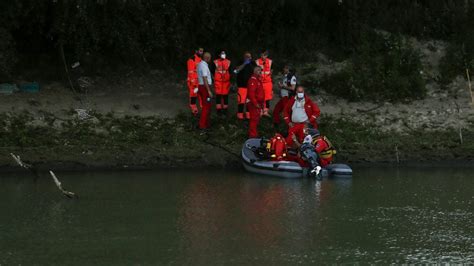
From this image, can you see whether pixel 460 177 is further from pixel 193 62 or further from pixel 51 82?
pixel 51 82

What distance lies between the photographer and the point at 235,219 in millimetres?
16719

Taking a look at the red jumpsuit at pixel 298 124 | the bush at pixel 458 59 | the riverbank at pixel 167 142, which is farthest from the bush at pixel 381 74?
the red jumpsuit at pixel 298 124

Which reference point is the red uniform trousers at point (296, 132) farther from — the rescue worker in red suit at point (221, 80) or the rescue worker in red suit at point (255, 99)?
the rescue worker in red suit at point (221, 80)

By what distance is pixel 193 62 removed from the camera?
25.4 metres

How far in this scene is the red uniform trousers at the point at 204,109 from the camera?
24.7 m

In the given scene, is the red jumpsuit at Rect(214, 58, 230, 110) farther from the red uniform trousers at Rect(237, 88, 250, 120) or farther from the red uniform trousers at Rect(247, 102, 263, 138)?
the red uniform trousers at Rect(247, 102, 263, 138)

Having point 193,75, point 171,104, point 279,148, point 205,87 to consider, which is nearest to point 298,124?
point 279,148

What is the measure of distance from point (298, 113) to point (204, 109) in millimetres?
2898

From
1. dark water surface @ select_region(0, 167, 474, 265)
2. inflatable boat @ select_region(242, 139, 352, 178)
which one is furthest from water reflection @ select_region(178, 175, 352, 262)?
inflatable boat @ select_region(242, 139, 352, 178)

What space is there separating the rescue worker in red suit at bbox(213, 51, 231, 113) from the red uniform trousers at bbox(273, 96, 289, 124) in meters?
1.41

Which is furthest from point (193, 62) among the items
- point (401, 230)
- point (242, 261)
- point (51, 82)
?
point (242, 261)

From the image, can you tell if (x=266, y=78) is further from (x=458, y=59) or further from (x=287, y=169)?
(x=458, y=59)

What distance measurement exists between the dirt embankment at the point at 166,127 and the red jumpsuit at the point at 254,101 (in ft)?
2.06

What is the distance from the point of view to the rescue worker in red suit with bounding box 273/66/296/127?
82.0 ft
